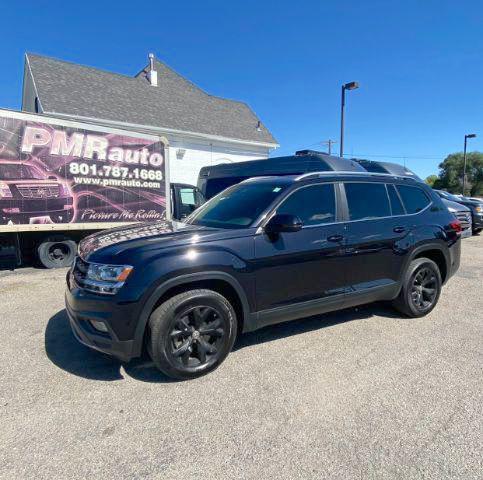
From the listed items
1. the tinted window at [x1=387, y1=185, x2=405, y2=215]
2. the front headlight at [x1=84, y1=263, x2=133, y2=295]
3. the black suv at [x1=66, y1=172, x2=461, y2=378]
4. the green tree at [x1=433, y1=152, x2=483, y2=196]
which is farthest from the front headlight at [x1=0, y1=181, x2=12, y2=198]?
the green tree at [x1=433, y1=152, x2=483, y2=196]

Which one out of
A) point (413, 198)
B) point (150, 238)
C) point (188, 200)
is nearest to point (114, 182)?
point (188, 200)

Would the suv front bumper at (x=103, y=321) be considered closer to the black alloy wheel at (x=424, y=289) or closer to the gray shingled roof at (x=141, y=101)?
the black alloy wheel at (x=424, y=289)

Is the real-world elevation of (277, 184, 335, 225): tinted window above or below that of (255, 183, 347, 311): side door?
above

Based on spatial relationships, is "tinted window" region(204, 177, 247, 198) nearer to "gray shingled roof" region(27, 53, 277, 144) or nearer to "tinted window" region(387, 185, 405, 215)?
"tinted window" region(387, 185, 405, 215)

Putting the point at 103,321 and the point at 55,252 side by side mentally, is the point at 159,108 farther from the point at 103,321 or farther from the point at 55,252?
the point at 103,321

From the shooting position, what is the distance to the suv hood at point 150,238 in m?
3.09

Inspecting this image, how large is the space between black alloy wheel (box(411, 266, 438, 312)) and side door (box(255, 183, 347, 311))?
1332 mm

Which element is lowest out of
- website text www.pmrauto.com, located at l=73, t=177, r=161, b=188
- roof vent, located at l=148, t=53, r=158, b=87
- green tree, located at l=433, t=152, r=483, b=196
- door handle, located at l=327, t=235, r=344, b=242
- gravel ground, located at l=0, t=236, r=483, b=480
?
gravel ground, located at l=0, t=236, r=483, b=480

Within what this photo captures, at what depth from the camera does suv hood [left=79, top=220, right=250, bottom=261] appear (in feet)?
10.1

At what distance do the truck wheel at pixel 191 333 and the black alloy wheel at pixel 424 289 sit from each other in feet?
8.71

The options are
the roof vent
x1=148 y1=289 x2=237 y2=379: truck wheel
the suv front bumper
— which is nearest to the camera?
the suv front bumper

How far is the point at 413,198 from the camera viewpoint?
185 inches

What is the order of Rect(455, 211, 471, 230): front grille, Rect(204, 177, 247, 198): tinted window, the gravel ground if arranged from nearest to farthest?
the gravel ground < Rect(204, 177, 247, 198): tinted window < Rect(455, 211, 471, 230): front grille

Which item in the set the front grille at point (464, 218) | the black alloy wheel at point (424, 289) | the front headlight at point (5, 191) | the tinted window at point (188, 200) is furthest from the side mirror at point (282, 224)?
the front grille at point (464, 218)
